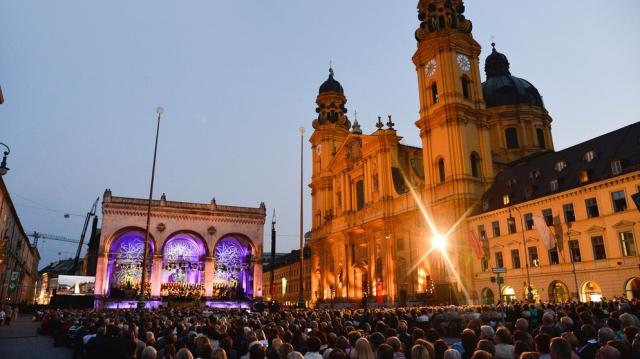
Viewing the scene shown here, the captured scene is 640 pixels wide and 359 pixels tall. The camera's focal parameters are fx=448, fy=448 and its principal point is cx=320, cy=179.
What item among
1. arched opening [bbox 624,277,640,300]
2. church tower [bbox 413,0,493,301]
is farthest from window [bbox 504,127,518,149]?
arched opening [bbox 624,277,640,300]

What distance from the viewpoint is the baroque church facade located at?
3525cm

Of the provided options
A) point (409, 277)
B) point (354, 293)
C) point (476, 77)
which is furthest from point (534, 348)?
point (354, 293)

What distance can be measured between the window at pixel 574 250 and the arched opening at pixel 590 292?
1.81 metres

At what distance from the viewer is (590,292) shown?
102 feet

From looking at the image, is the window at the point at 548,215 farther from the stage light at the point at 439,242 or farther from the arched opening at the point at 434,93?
the arched opening at the point at 434,93

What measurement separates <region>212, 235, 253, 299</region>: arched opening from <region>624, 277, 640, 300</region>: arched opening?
41.6 m

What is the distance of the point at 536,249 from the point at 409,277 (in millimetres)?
14312

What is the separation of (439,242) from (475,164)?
8960 millimetres

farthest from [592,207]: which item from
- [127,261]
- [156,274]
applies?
[127,261]

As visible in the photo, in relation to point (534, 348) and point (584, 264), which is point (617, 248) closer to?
point (584, 264)

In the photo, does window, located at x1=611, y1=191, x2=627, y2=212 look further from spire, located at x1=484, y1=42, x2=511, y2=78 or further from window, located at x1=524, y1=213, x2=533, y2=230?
spire, located at x1=484, y1=42, x2=511, y2=78

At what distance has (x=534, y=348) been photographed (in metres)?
7.82

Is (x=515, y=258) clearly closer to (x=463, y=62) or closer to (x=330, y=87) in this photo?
(x=463, y=62)

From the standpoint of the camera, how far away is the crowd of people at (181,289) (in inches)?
2149
